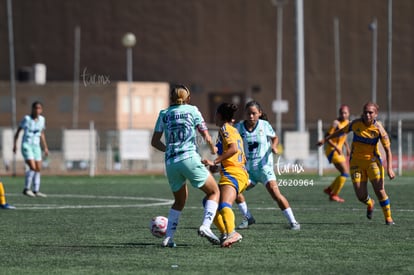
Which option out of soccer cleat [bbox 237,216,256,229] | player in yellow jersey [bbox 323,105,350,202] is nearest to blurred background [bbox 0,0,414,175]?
player in yellow jersey [bbox 323,105,350,202]

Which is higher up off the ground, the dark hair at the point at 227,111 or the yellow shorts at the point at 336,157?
the dark hair at the point at 227,111

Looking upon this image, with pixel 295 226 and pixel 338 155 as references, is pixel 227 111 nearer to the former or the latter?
pixel 295 226

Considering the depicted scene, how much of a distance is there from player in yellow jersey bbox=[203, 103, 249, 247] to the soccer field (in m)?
0.31

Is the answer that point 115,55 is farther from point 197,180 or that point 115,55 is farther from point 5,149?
point 197,180

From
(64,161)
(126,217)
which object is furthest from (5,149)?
(126,217)

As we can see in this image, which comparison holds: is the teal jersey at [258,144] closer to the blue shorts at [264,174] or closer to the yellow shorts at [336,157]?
the blue shorts at [264,174]

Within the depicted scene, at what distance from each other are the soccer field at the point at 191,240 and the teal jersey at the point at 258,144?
3.34 feet

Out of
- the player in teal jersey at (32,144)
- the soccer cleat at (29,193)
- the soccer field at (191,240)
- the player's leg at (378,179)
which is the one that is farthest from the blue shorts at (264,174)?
the player in teal jersey at (32,144)

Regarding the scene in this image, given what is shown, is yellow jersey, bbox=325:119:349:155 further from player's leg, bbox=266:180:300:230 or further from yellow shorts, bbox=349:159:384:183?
player's leg, bbox=266:180:300:230

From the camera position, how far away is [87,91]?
63469mm

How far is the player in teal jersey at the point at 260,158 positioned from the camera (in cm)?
1716

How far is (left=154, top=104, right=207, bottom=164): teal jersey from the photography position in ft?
45.7

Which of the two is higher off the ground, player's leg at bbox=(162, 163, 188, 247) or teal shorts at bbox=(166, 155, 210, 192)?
teal shorts at bbox=(166, 155, 210, 192)

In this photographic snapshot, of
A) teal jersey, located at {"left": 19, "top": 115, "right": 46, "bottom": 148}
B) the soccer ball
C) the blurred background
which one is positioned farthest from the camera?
the blurred background
